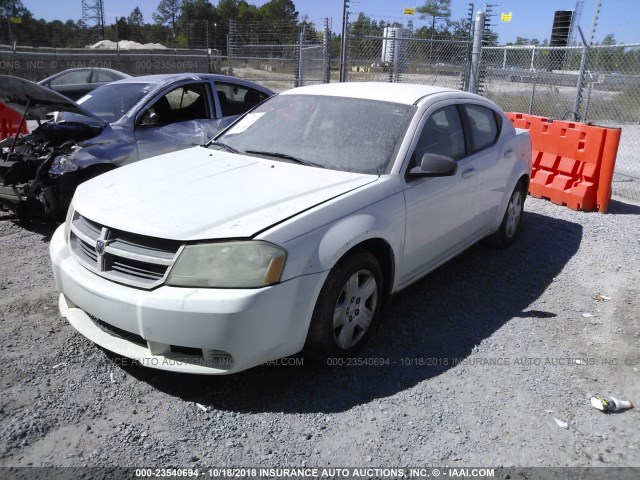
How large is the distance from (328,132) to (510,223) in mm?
2501

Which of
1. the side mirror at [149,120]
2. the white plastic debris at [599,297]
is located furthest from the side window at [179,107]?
the white plastic debris at [599,297]

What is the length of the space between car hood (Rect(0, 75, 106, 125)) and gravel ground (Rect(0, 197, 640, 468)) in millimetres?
1748

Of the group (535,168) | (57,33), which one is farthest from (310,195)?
(57,33)

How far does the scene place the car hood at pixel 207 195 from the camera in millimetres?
2926

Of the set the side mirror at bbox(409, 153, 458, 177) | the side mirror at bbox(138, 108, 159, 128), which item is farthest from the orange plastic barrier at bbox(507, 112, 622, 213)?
the side mirror at bbox(138, 108, 159, 128)

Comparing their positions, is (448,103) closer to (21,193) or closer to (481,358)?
(481,358)

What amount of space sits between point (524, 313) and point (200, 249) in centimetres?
267

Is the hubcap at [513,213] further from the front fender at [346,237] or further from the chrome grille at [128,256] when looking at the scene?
the chrome grille at [128,256]

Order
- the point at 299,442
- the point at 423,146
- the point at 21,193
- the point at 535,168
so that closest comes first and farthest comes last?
the point at 299,442
the point at 423,146
the point at 21,193
the point at 535,168

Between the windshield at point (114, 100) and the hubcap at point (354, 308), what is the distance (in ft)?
13.4

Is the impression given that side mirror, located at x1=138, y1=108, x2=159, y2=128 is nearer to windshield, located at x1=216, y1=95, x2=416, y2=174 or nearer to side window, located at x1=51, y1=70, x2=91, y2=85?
windshield, located at x1=216, y1=95, x2=416, y2=174

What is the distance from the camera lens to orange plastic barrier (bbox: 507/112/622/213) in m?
6.85

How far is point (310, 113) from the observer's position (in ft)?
14.0

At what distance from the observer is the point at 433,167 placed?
3676 millimetres
